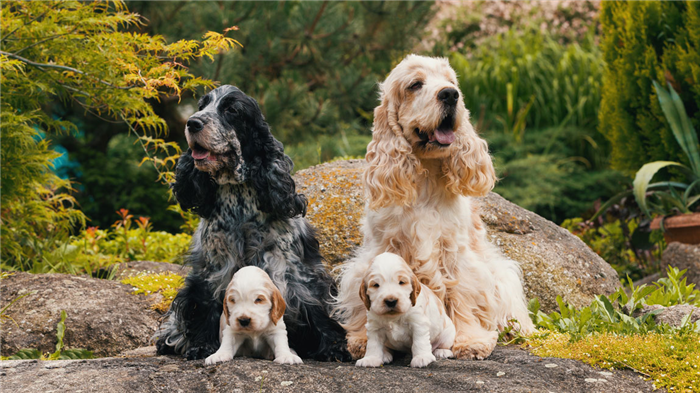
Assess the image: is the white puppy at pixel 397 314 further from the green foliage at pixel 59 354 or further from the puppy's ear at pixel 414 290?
the green foliage at pixel 59 354

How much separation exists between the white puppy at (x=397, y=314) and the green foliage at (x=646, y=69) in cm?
516

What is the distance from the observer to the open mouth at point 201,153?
3.67 metres

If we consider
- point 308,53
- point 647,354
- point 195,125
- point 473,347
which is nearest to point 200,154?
point 195,125

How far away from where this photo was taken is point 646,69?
7984mm

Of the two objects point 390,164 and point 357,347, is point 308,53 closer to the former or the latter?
point 390,164

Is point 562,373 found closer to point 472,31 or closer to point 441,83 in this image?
point 441,83

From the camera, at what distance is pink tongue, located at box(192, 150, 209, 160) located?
366 cm

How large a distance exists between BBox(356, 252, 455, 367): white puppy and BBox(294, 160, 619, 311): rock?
1.62 meters

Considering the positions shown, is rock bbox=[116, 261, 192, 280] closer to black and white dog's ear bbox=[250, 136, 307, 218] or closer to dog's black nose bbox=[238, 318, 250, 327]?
black and white dog's ear bbox=[250, 136, 307, 218]

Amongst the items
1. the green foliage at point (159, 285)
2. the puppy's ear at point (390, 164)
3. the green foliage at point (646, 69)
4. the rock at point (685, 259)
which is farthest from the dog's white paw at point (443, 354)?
the green foliage at point (646, 69)

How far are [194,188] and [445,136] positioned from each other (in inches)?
60.1

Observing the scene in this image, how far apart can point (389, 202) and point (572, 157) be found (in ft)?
28.5

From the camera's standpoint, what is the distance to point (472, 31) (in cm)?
1694

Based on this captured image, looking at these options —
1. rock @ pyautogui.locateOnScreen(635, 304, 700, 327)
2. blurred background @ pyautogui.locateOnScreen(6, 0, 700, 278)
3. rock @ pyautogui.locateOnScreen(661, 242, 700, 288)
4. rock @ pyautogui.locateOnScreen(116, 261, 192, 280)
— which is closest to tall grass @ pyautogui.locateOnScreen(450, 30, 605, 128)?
blurred background @ pyautogui.locateOnScreen(6, 0, 700, 278)
